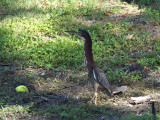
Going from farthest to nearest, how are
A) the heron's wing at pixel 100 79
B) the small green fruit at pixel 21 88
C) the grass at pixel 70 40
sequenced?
the grass at pixel 70 40
the small green fruit at pixel 21 88
the heron's wing at pixel 100 79

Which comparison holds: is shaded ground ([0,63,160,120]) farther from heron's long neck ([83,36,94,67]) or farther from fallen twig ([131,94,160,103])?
heron's long neck ([83,36,94,67])

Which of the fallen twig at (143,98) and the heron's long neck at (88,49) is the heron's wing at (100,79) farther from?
the fallen twig at (143,98)

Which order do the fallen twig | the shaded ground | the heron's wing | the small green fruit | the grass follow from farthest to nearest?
1. the grass
2. the small green fruit
3. the heron's wing
4. the fallen twig
5. the shaded ground

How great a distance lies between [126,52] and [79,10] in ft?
9.61

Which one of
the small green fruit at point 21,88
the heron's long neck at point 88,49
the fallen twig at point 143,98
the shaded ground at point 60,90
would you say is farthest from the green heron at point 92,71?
the small green fruit at point 21,88

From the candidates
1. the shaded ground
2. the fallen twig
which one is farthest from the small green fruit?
the fallen twig

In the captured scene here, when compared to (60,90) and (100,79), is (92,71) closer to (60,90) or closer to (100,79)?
(100,79)

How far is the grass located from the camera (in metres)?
6.07

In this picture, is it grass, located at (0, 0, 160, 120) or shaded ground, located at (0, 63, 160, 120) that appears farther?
grass, located at (0, 0, 160, 120)

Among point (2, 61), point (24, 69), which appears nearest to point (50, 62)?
point (24, 69)

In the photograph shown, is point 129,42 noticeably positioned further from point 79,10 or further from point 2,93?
point 2,93

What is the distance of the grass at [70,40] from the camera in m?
6.07

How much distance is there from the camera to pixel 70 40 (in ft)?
26.1

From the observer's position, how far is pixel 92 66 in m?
5.27
